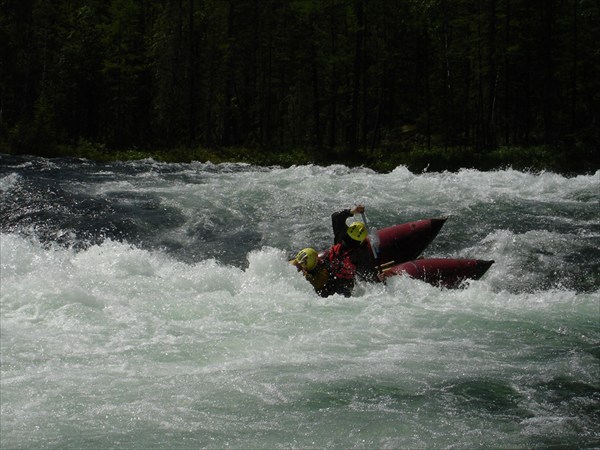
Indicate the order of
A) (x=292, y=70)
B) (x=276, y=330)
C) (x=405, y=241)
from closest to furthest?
(x=276, y=330) → (x=405, y=241) → (x=292, y=70)

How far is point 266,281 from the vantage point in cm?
979

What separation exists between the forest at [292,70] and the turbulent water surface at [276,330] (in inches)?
419

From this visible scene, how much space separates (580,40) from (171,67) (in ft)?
55.9

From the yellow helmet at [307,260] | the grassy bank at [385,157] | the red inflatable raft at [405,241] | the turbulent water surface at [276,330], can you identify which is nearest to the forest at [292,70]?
the grassy bank at [385,157]

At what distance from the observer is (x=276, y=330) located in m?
7.83

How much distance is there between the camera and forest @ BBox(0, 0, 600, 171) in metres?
27.5

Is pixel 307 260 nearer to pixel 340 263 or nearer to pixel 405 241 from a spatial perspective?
pixel 340 263

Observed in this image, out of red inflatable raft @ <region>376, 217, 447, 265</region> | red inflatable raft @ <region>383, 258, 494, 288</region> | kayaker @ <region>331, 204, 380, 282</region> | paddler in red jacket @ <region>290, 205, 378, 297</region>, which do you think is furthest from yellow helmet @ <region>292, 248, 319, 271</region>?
red inflatable raft @ <region>376, 217, 447, 265</region>

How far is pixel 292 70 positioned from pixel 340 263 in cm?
2503

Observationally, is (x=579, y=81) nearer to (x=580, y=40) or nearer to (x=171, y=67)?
(x=580, y=40)

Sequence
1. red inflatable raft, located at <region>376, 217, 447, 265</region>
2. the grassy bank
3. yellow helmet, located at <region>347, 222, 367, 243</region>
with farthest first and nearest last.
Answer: the grassy bank
red inflatable raft, located at <region>376, 217, 447, 265</region>
yellow helmet, located at <region>347, 222, 367, 243</region>

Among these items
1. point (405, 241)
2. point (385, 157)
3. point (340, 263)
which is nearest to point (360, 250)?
point (340, 263)

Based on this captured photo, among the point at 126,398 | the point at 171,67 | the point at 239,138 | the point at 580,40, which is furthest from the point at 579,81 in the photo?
the point at 126,398

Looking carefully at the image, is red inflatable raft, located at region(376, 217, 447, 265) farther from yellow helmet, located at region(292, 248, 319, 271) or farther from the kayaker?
yellow helmet, located at region(292, 248, 319, 271)
